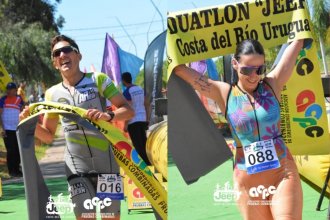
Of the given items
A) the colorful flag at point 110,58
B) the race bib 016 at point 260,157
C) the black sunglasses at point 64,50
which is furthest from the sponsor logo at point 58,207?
the colorful flag at point 110,58

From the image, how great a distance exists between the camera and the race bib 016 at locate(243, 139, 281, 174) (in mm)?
4727

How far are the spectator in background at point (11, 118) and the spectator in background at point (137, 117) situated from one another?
270 centimetres

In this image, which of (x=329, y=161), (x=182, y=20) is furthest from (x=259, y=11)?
(x=329, y=161)

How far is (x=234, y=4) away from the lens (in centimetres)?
540

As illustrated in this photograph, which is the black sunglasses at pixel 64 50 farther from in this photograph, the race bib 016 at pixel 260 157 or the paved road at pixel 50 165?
the paved road at pixel 50 165

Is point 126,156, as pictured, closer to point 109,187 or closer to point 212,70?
point 109,187

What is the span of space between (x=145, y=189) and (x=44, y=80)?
2380 cm

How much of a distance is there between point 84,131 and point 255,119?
4.27 ft

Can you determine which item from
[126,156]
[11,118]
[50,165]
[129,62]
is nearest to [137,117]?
[11,118]

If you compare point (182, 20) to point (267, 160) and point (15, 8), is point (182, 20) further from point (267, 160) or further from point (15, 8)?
point (15, 8)

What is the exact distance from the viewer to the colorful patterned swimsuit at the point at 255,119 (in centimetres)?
477

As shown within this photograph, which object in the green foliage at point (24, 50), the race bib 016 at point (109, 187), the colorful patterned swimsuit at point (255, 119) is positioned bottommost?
→ the race bib 016 at point (109, 187)

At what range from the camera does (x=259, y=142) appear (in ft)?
15.7

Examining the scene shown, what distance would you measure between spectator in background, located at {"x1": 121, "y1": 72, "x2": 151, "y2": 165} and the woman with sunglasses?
736 centimetres
